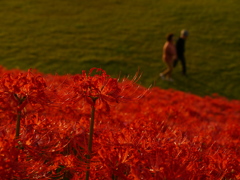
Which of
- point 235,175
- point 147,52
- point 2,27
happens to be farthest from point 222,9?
point 235,175

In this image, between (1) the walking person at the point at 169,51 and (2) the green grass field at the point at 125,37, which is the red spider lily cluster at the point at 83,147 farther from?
(1) the walking person at the point at 169,51

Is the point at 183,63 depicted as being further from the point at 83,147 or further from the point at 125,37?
the point at 83,147

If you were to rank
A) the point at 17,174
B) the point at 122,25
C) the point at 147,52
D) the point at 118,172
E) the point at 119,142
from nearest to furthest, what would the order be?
the point at 17,174 < the point at 118,172 < the point at 119,142 < the point at 147,52 < the point at 122,25

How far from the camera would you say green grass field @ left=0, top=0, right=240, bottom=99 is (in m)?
17.4

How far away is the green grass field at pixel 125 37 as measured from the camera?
57.2 ft

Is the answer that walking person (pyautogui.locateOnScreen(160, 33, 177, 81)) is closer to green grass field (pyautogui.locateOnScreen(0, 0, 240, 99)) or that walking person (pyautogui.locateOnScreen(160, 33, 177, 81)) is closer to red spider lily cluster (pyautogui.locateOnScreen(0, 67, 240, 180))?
green grass field (pyautogui.locateOnScreen(0, 0, 240, 99))

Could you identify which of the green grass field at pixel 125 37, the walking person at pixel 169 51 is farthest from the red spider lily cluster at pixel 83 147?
the walking person at pixel 169 51

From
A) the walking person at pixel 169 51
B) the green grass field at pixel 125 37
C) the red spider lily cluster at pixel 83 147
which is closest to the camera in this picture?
the red spider lily cluster at pixel 83 147

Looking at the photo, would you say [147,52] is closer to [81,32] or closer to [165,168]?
[81,32]

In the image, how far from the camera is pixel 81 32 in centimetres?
2277

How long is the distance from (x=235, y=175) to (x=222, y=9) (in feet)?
91.8

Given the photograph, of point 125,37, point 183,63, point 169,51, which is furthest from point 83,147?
point 125,37

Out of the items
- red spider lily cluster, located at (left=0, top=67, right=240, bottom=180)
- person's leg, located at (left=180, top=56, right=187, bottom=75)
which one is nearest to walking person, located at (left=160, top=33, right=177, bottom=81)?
person's leg, located at (left=180, top=56, right=187, bottom=75)

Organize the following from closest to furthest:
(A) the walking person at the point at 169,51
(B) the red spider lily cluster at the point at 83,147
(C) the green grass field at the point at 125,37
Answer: (B) the red spider lily cluster at the point at 83,147
(A) the walking person at the point at 169,51
(C) the green grass field at the point at 125,37
